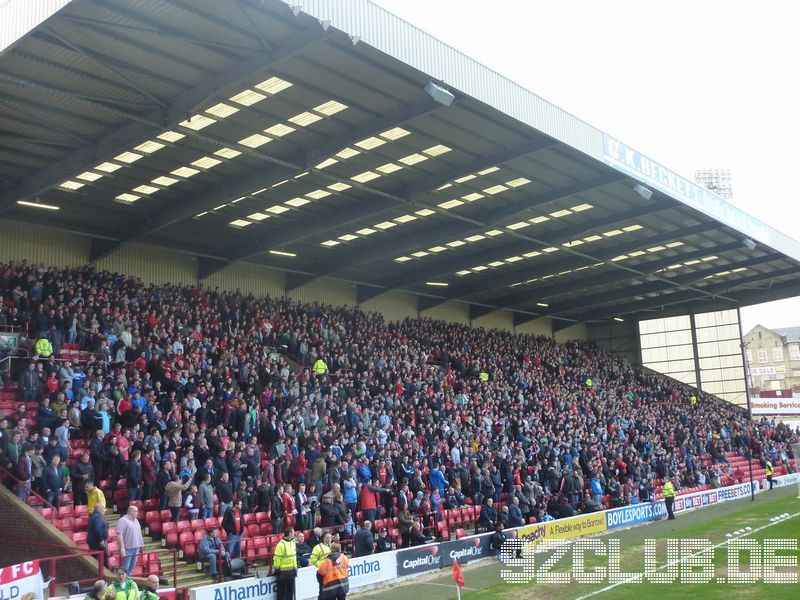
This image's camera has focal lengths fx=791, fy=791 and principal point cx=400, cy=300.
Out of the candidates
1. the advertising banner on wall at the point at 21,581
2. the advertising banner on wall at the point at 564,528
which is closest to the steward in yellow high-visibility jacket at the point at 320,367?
the advertising banner on wall at the point at 564,528

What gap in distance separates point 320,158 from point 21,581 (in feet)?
44.0

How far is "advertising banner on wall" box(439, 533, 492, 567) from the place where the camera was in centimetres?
2084

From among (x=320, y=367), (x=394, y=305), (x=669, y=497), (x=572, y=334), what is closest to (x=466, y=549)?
(x=320, y=367)

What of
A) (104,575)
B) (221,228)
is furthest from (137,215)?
(104,575)

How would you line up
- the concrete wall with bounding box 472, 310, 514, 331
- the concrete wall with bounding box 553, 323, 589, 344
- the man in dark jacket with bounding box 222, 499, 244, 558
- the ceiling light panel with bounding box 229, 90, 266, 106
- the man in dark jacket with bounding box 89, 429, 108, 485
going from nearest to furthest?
the man in dark jacket with bounding box 222, 499, 244, 558, the man in dark jacket with bounding box 89, 429, 108, 485, the ceiling light panel with bounding box 229, 90, 266, 106, the concrete wall with bounding box 472, 310, 514, 331, the concrete wall with bounding box 553, 323, 589, 344

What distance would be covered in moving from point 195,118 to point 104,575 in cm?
1118

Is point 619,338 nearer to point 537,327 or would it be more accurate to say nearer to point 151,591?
point 537,327

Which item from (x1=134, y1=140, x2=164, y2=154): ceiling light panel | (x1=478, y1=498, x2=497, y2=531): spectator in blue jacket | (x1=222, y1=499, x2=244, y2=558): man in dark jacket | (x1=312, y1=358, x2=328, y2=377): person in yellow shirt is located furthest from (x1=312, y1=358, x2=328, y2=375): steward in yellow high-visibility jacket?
(x1=222, y1=499, x2=244, y2=558): man in dark jacket

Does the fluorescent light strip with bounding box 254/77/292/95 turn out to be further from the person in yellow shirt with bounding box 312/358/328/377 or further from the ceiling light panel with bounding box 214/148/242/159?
the person in yellow shirt with bounding box 312/358/328/377

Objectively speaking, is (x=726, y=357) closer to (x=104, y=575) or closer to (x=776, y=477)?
(x=776, y=477)

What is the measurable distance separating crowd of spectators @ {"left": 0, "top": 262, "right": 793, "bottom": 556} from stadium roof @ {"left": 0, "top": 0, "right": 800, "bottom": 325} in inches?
117

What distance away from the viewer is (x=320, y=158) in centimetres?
2225

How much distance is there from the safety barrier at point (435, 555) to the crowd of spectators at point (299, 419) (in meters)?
0.85

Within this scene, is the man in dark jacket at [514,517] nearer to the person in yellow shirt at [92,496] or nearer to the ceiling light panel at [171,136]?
the person in yellow shirt at [92,496]
